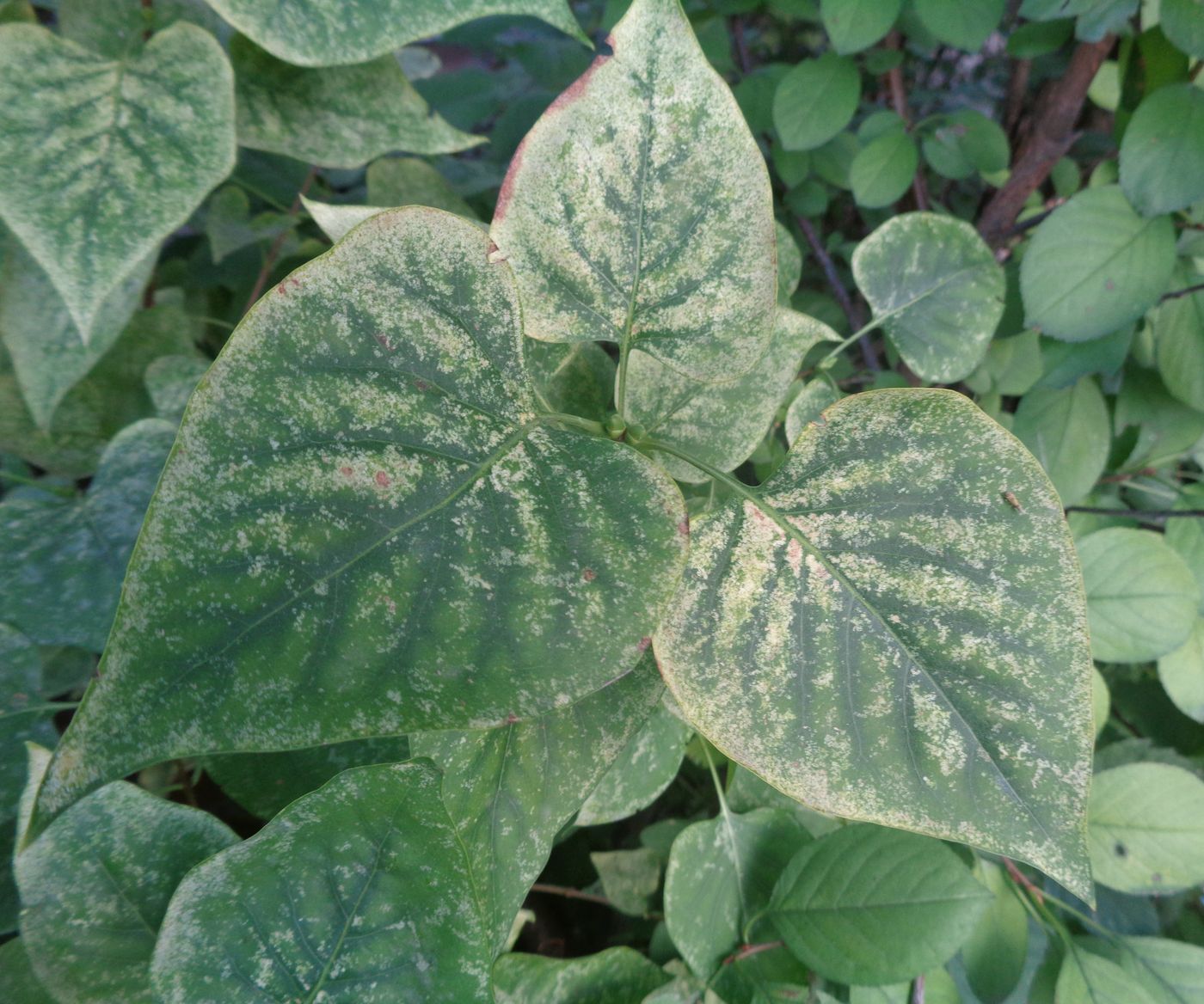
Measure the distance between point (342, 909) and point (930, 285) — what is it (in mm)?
615

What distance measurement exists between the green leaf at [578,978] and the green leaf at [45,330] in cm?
54

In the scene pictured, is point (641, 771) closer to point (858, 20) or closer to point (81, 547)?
point (81, 547)

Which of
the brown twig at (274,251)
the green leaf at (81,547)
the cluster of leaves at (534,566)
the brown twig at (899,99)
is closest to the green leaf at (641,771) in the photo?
the cluster of leaves at (534,566)

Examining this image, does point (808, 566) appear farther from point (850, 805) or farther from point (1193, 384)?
point (1193, 384)

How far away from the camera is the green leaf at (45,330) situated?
60 centimetres

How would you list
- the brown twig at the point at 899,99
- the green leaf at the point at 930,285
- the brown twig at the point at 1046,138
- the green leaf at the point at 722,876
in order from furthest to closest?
the brown twig at the point at 899,99 → the brown twig at the point at 1046,138 → the green leaf at the point at 930,285 → the green leaf at the point at 722,876

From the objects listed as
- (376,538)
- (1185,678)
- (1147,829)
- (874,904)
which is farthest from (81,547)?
(1185,678)

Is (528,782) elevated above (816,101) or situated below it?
below

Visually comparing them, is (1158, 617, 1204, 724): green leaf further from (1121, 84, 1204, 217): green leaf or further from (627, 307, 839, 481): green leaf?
(627, 307, 839, 481): green leaf

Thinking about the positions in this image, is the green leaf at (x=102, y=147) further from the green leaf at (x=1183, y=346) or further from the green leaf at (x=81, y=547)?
the green leaf at (x=1183, y=346)

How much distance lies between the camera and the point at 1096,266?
27.5 inches

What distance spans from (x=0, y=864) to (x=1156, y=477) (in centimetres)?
111

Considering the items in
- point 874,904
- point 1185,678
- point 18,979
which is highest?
point 18,979

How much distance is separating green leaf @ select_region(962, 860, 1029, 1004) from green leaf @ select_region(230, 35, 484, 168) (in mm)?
790
